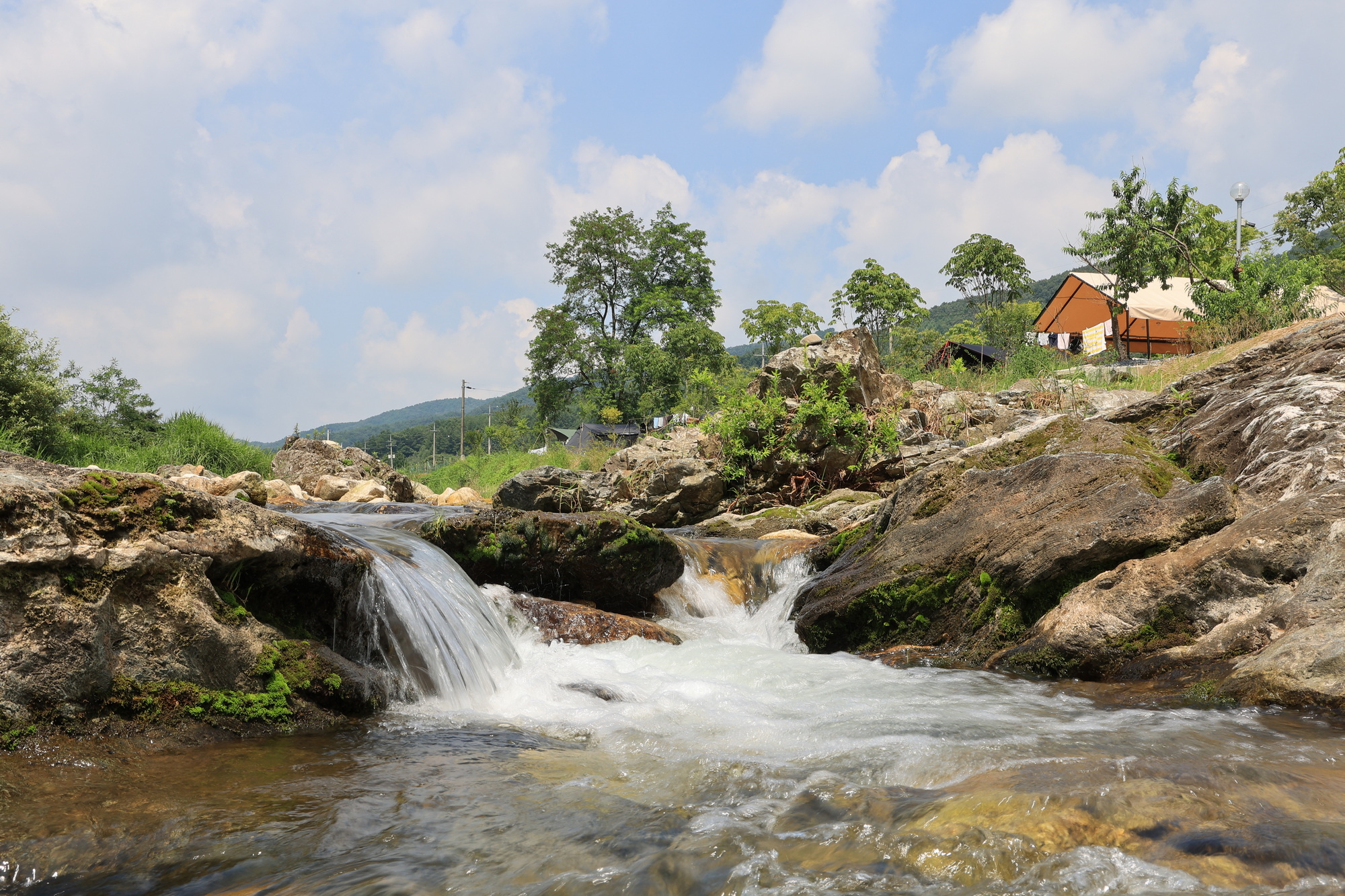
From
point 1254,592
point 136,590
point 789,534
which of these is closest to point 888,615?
point 1254,592

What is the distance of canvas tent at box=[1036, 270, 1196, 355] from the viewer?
29.6 meters

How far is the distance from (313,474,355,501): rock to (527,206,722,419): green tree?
66.9 ft

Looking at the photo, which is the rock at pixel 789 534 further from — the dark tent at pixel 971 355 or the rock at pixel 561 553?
the dark tent at pixel 971 355

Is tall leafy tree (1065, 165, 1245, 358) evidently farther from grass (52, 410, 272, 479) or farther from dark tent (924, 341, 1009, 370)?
grass (52, 410, 272, 479)

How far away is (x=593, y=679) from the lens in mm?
5758

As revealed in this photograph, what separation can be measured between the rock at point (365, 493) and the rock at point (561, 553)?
10187mm

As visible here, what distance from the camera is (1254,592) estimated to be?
459 cm

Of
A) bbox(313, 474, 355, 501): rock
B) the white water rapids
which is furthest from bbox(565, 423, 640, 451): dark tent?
the white water rapids

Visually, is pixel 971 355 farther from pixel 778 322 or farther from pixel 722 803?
pixel 722 803

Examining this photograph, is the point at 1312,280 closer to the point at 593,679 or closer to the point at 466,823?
the point at 593,679

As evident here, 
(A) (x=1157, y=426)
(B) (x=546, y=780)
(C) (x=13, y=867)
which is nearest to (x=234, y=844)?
(C) (x=13, y=867)

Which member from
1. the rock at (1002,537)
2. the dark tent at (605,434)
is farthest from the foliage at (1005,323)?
the rock at (1002,537)

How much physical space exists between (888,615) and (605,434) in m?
31.1

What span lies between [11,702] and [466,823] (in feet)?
6.95
